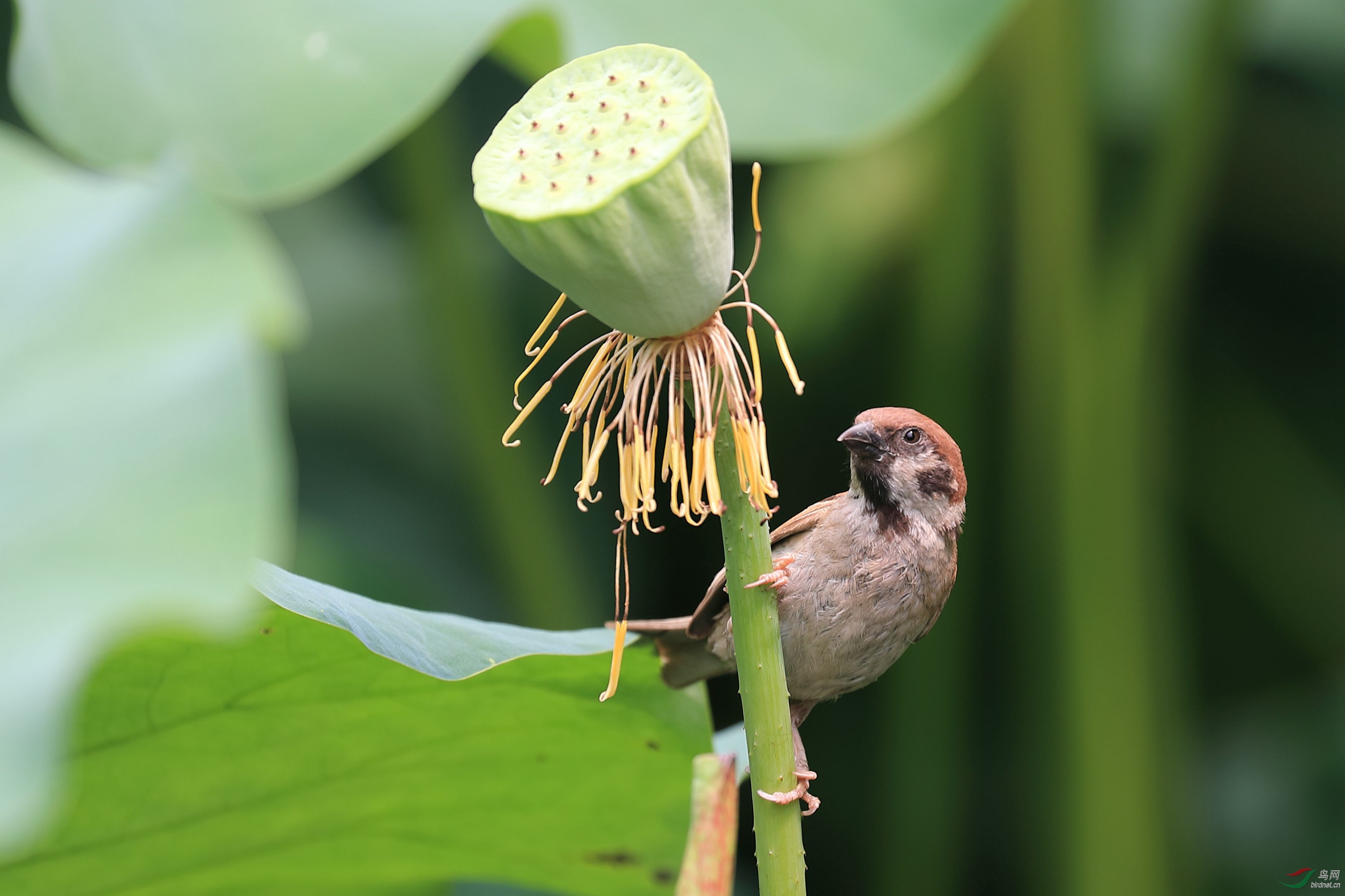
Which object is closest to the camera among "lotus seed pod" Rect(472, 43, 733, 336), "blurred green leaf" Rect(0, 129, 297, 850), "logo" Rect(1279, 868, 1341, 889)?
"blurred green leaf" Rect(0, 129, 297, 850)

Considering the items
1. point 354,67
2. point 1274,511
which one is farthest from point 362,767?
point 1274,511

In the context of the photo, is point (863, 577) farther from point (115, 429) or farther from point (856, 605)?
point (115, 429)

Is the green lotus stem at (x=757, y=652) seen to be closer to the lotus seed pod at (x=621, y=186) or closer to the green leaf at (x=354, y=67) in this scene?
the lotus seed pod at (x=621, y=186)

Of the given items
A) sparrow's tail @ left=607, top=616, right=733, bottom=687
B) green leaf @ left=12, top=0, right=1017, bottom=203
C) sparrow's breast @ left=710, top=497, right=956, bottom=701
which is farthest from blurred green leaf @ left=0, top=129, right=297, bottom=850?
sparrow's breast @ left=710, top=497, right=956, bottom=701

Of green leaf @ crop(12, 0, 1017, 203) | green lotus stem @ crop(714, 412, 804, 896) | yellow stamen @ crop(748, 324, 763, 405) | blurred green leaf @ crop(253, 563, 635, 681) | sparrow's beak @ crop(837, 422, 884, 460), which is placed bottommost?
sparrow's beak @ crop(837, 422, 884, 460)

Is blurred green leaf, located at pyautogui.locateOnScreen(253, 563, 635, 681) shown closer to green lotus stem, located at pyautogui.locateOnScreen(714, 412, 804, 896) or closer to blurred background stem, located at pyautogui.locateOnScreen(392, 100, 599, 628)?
green lotus stem, located at pyautogui.locateOnScreen(714, 412, 804, 896)

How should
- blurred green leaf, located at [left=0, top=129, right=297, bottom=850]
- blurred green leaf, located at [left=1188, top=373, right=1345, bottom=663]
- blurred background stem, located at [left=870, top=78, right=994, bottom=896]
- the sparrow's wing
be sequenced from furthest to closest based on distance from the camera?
blurred green leaf, located at [left=1188, top=373, right=1345, bottom=663] → blurred background stem, located at [left=870, top=78, right=994, bottom=896] → the sparrow's wing → blurred green leaf, located at [left=0, top=129, right=297, bottom=850]
